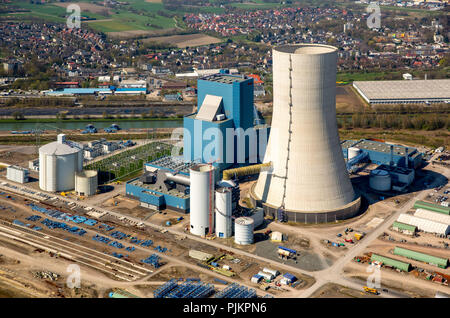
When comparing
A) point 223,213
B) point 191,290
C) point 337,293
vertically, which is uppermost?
point 223,213

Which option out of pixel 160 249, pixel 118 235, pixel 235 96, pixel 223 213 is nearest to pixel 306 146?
pixel 223 213

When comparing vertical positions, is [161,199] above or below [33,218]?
above

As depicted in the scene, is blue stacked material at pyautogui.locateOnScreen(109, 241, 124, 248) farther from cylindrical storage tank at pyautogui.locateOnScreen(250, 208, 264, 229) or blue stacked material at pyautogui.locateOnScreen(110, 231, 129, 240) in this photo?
cylindrical storage tank at pyautogui.locateOnScreen(250, 208, 264, 229)

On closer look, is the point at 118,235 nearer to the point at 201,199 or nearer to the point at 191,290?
the point at 201,199

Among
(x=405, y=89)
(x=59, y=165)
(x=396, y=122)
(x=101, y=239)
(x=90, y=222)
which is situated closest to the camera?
(x=101, y=239)

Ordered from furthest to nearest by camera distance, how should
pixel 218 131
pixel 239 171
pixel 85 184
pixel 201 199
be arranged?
pixel 218 131 < pixel 85 184 < pixel 239 171 < pixel 201 199

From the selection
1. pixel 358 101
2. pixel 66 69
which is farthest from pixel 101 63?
pixel 358 101
